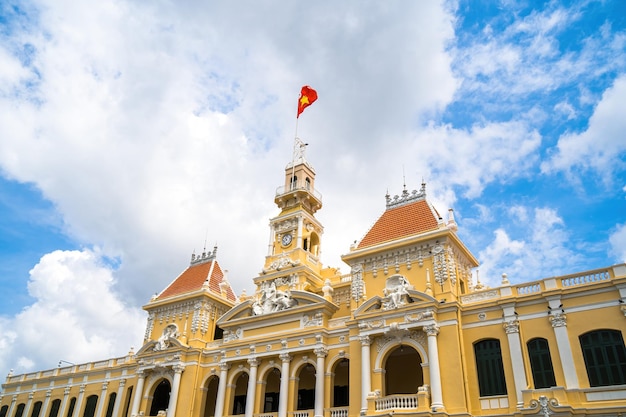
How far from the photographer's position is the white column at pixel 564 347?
2366cm

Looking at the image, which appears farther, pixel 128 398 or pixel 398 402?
pixel 128 398

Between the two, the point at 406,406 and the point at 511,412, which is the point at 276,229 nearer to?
the point at 406,406

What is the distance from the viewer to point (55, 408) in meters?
45.6

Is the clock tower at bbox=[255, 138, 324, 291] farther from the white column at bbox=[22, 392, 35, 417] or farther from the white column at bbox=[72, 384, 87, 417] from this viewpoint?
the white column at bbox=[22, 392, 35, 417]

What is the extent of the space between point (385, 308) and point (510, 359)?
23.3 feet

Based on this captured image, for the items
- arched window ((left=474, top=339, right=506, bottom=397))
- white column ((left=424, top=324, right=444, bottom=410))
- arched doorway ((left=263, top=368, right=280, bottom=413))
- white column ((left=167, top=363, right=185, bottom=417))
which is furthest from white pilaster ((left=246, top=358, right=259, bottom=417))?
arched window ((left=474, top=339, right=506, bottom=397))

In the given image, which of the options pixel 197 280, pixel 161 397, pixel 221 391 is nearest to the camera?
pixel 221 391

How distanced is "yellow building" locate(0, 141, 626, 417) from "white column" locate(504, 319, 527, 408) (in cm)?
5

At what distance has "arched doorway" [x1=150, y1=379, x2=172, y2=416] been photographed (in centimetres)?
3903

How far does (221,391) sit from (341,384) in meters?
8.41

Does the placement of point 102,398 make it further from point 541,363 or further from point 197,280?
point 541,363

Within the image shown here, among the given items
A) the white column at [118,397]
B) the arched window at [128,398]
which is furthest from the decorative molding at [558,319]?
the white column at [118,397]

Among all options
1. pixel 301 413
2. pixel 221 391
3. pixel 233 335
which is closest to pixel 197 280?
pixel 233 335

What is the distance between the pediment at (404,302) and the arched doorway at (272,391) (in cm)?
900
